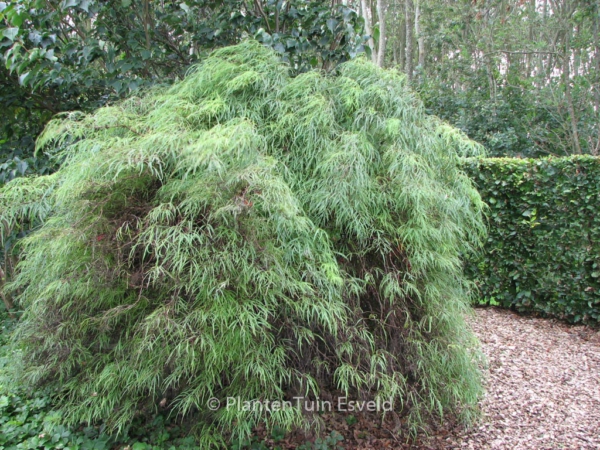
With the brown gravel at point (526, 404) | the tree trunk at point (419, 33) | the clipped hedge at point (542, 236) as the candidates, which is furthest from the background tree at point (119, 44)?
the tree trunk at point (419, 33)

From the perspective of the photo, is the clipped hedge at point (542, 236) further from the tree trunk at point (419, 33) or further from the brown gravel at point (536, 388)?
the tree trunk at point (419, 33)

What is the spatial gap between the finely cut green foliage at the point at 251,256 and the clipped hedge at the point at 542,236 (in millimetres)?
2038

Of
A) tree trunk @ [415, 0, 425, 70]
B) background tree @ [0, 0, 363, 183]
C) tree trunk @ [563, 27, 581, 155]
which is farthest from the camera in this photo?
tree trunk @ [415, 0, 425, 70]

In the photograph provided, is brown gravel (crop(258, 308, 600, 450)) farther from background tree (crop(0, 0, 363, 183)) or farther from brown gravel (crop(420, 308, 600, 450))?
background tree (crop(0, 0, 363, 183))

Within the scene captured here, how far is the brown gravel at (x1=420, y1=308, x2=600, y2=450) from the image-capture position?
2.62 meters

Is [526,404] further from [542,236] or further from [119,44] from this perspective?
[119,44]

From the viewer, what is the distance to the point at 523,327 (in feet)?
14.2

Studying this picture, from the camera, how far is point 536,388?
125 inches

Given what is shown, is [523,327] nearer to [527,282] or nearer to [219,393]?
[527,282]

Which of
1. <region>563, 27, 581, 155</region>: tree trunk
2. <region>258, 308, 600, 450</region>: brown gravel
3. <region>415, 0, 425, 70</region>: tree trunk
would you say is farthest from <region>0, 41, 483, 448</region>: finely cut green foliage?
A: <region>415, 0, 425, 70</region>: tree trunk

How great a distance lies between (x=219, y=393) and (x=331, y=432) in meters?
0.73

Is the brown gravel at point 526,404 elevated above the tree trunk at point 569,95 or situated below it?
below

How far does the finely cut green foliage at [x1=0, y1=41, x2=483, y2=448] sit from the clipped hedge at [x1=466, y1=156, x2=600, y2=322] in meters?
2.04

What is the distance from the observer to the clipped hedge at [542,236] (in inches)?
163
